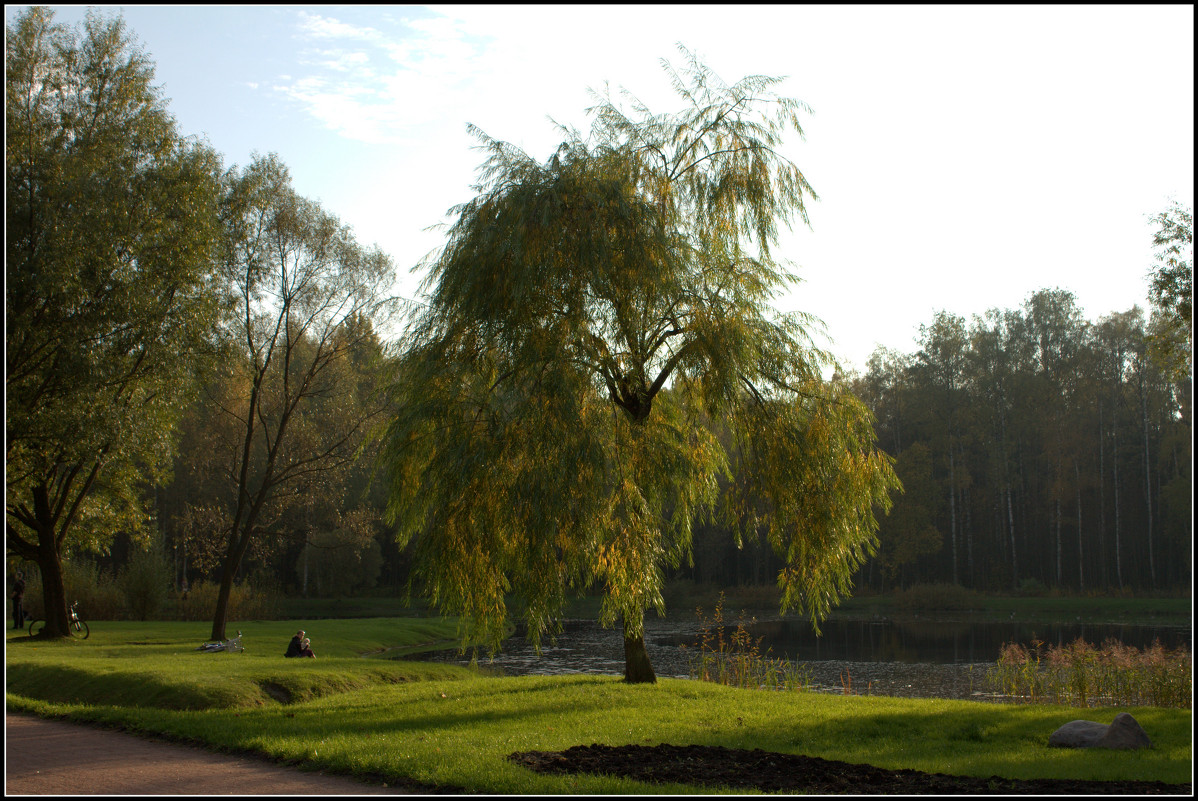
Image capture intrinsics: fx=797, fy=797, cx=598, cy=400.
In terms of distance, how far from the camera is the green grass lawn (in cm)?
866

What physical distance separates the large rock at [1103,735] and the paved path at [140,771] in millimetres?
7878

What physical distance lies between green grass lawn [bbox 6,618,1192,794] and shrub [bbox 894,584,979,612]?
36.2 metres

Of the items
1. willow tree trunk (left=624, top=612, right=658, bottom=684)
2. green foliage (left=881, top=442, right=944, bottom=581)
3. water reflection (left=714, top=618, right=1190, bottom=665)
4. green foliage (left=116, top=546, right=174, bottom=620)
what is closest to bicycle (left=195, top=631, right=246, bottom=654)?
willow tree trunk (left=624, top=612, right=658, bottom=684)

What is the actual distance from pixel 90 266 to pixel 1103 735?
2119 centimetres

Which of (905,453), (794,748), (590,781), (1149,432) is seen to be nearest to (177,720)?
(590,781)

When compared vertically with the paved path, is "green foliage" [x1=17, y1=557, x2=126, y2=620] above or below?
below

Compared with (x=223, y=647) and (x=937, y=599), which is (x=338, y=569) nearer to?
(x=223, y=647)

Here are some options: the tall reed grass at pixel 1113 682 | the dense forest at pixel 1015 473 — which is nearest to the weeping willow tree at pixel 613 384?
the tall reed grass at pixel 1113 682

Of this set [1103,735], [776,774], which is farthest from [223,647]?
[1103,735]

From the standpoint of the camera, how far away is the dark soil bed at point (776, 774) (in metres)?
7.69

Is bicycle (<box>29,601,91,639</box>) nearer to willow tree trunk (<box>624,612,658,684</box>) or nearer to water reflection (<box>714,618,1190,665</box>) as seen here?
willow tree trunk (<box>624,612,658,684</box>)

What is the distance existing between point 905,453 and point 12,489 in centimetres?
4647

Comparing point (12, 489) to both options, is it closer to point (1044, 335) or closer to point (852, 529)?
point (852, 529)

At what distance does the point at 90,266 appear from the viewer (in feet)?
60.5
